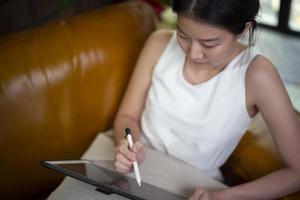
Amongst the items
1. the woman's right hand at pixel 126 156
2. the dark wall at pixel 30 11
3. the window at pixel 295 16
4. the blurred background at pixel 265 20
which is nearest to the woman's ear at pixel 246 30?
the woman's right hand at pixel 126 156

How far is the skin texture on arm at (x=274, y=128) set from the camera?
987 mm

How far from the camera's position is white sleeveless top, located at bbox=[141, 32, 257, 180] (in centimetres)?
107

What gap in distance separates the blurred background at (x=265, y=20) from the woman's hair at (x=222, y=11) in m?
0.52

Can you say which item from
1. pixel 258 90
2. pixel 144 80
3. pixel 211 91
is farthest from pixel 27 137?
pixel 258 90

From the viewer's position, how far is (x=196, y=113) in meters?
1.12

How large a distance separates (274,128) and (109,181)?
0.41 metres

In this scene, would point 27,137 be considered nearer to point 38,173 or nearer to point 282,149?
point 38,173

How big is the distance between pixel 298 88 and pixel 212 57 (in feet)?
4.20

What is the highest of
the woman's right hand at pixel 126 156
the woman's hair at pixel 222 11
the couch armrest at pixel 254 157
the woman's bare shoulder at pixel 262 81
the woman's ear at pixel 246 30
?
the woman's hair at pixel 222 11

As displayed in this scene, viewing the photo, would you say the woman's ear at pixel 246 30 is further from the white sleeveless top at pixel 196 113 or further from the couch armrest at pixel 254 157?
the couch armrest at pixel 254 157

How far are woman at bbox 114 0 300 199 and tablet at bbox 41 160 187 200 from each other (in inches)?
1.3

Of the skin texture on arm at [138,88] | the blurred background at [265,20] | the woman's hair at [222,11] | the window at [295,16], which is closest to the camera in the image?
the woman's hair at [222,11]

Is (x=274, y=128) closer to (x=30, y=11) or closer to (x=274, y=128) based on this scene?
(x=274, y=128)

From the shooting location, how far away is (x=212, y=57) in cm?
101
